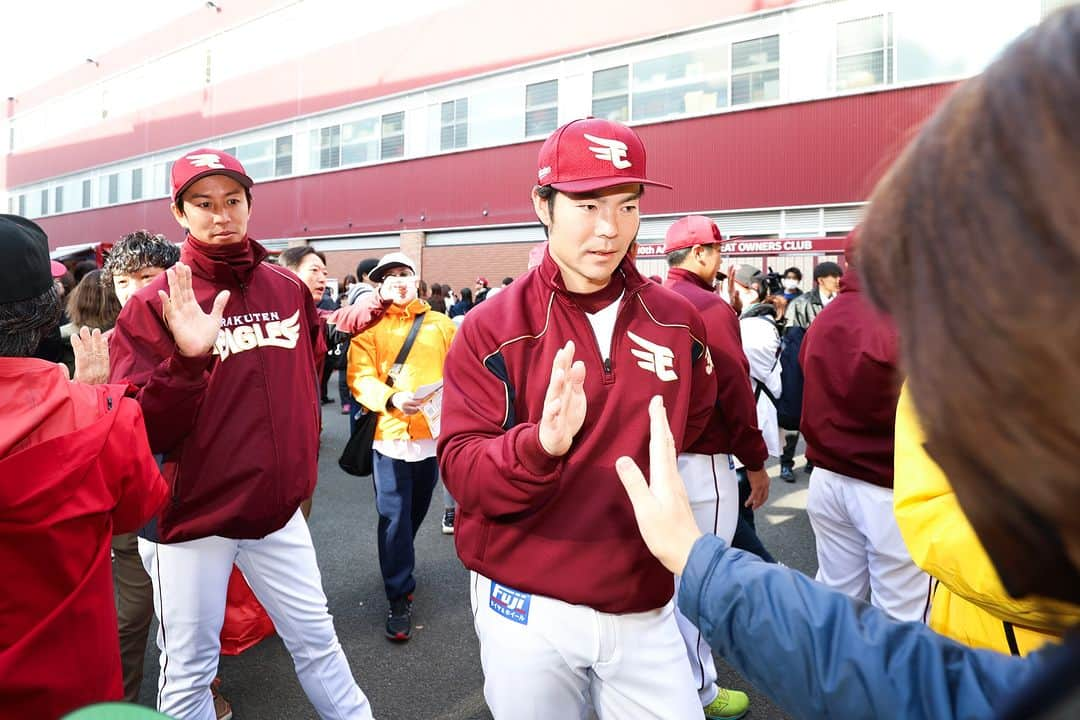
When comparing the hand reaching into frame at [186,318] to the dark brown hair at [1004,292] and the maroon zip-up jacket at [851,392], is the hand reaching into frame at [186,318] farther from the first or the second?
the maroon zip-up jacket at [851,392]

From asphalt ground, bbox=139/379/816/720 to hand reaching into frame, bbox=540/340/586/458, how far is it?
2.28m

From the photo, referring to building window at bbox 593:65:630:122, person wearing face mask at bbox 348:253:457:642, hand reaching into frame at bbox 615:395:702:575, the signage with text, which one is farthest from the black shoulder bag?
building window at bbox 593:65:630:122

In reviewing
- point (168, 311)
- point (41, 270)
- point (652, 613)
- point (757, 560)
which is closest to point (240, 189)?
point (168, 311)

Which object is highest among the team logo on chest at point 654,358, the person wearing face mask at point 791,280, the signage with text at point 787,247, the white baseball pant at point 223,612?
the signage with text at point 787,247

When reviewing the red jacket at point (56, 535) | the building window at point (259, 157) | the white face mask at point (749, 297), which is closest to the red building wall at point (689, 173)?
the building window at point (259, 157)

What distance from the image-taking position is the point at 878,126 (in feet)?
50.9

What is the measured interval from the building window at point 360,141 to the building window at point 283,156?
2667 millimetres

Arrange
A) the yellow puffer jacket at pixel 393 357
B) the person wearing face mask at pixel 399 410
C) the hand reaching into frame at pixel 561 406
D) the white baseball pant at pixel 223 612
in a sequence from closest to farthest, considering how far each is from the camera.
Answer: the hand reaching into frame at pixel 561 406 → the white baseball pant at pixel 223 612 → the person wearing face mask at pixel 399 410 → the yellow puffer jacket at pixel 393 357

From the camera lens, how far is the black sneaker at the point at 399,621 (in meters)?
4.07

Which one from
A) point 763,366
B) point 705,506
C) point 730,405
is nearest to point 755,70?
point 763,366

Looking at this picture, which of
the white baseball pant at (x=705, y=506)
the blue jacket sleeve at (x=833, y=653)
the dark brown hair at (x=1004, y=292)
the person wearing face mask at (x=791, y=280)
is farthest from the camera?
the person wearing face mask at (x=791, y=280)

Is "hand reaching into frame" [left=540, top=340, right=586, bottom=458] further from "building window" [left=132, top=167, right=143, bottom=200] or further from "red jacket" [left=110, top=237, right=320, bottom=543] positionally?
"building window" [left=132, top=167, right=143, bottom=200]

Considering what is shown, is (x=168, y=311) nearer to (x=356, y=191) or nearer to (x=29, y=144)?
(x=356, y=191)

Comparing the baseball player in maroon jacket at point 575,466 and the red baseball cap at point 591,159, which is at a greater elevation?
the red baseball cap at point 591,159
